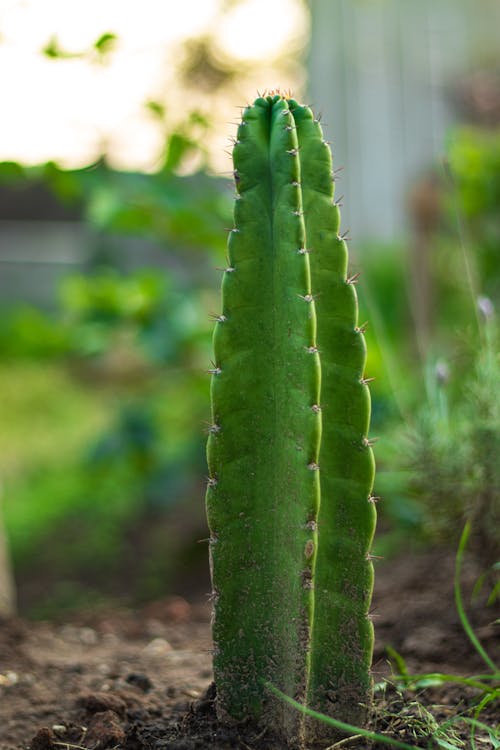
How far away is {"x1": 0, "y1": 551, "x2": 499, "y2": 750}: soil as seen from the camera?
50.6 inches

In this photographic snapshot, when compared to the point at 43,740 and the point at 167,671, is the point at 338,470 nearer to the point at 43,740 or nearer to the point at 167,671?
the point at 43,740

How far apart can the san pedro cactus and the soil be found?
105 millimetres

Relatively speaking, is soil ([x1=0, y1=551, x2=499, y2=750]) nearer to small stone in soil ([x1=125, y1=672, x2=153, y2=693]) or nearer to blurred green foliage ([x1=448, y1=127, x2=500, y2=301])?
small stone in soil ([x1=125, y1=672, x2=153, y2=693])

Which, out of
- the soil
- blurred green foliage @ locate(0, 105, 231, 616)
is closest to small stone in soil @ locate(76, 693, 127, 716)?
the soil

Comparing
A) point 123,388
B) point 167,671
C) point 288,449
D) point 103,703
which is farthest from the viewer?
point 123,388

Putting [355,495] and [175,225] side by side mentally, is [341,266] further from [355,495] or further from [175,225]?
[175,225]

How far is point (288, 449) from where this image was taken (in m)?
1.18

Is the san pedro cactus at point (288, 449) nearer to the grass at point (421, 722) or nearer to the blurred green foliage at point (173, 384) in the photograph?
the grass at point (421, 722)

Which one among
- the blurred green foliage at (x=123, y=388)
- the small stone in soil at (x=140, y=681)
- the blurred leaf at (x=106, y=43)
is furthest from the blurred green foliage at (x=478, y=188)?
the small stone in soil at (x=140, y=681)

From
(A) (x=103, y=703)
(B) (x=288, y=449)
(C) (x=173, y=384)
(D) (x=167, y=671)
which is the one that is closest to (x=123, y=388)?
(C) (x=173, y=384)

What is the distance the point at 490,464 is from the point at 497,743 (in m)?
0.69

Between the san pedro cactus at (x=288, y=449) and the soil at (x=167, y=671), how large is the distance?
10cm

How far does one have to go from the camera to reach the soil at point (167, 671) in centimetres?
128

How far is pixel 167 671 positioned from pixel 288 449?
0.76m
